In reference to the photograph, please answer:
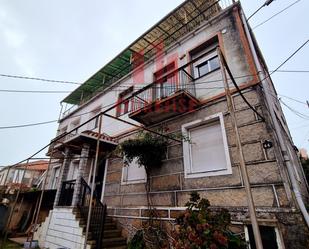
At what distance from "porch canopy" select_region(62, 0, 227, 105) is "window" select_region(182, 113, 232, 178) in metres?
4.18

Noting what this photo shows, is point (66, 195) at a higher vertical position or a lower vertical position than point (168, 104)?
lower

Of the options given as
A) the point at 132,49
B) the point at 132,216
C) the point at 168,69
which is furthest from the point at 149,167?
the point at 132,49

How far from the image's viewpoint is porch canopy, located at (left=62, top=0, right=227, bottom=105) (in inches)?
293

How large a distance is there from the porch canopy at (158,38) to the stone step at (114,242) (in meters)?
7.21

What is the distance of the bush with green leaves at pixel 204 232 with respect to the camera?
2.36 metres

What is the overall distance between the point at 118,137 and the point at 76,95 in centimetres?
720

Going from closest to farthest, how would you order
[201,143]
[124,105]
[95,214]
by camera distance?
[201,143] → [95,214] → [124,105]

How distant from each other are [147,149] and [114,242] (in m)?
2.86

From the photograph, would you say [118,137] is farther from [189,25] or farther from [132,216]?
[189,25]

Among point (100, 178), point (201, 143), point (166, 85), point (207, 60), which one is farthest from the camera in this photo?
point (100, 178)

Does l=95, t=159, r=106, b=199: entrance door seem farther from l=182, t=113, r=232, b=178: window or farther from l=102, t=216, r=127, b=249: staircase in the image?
l=182, t=113, r=232, b=178: window

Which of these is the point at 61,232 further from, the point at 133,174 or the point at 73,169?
the point at 73,169

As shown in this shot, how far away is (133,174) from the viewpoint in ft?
21.8
